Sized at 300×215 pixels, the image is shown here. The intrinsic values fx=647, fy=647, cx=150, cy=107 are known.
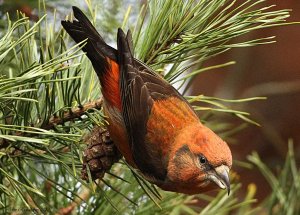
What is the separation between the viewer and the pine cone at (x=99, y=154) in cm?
116

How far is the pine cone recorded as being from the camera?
1.16 m

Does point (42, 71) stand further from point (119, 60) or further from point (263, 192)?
point (263, 192)

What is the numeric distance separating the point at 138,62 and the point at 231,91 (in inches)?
62.0

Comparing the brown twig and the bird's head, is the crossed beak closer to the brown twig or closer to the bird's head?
the bird's head

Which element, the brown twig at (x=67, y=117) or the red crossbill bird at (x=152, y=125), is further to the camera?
the red crossbill bird at (x=152, y=125)

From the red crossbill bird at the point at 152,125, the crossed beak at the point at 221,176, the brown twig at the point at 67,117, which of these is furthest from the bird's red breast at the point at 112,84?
the crossed beak at the point at 221,176

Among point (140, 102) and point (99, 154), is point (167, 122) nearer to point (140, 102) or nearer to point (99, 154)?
point (140, 102)

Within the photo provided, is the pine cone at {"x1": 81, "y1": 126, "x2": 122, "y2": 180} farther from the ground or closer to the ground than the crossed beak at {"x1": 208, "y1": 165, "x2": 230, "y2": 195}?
farther from the ground

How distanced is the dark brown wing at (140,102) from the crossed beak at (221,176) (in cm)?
11

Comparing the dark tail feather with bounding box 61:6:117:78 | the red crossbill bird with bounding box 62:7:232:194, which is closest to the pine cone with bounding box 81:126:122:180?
the red crossbill bird with bounding box 62:7:232:194

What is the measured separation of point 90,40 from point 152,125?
0.22 metres

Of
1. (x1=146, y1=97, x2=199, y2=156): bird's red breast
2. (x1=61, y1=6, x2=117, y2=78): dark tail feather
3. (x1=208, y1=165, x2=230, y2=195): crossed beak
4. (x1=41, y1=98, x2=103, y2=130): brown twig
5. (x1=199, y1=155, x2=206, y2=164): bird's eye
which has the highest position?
(x1=61, y1=6, x2=117, y2=78): dark tail feather

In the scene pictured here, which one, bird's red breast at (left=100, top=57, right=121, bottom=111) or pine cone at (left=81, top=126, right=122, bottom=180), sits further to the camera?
bird's red breast at (left=100, top=57, right=121, bottom=111)

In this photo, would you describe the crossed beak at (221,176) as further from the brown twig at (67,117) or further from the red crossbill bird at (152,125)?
the brown twig at (67,117)
